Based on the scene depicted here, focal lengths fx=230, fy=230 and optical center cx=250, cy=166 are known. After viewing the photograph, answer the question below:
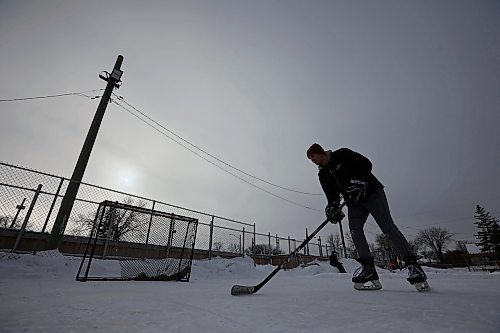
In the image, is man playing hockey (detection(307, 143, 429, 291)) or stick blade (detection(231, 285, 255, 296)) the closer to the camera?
stick blade (detection(231, 285, 255, 296))

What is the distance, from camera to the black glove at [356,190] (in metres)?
2.62

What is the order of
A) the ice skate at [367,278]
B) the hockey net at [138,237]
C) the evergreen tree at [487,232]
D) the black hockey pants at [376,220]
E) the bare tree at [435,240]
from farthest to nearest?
1. the bare tree at [435,240]
2. the evergreen tree at [487,232]
3. the hockey net at [138,237]
4. the ice skate at [367,278]
5. the black hockey pants at [376,220]

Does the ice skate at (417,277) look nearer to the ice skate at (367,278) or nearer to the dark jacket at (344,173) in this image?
the ice skate at (367,278)

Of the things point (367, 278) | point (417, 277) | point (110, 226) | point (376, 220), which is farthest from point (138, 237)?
point (417, 277)

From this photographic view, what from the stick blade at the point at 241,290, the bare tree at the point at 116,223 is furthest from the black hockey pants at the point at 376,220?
the bare tree at the point at 116,223

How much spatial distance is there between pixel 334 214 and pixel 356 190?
0.41 meters

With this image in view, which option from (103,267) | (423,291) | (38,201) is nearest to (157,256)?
(103,267)

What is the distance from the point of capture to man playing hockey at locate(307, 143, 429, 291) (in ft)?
7.97

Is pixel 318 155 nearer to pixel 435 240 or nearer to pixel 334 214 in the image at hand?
pixel 334 214

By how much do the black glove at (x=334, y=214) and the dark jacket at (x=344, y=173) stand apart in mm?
55

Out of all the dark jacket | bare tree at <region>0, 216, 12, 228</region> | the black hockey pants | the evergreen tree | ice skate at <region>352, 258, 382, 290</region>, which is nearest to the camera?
the black hockey pants

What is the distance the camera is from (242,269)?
741cm

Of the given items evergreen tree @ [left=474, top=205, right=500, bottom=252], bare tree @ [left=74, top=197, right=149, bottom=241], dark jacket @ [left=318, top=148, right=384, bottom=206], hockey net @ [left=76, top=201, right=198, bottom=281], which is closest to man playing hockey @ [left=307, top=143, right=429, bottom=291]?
dark jacket @ [left=318, top=148, right=384, bottom=206]

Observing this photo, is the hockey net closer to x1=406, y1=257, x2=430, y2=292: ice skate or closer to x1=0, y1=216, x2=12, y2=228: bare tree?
x1=0, y1=216, x2=12, y2=228: bare tree
